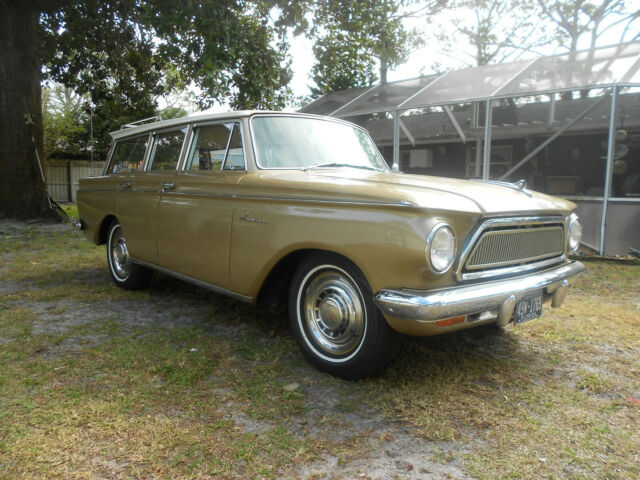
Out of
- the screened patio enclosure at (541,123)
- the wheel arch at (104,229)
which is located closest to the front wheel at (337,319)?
the wheel arch at (104,229)

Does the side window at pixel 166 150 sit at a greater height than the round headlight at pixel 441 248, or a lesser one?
greater

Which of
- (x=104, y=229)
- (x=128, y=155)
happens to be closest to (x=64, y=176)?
Result: (x=104, y=229)

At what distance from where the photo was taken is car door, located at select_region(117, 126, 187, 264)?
439 cm

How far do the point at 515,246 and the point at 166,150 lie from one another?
3259mm

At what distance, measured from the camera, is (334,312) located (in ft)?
9.86

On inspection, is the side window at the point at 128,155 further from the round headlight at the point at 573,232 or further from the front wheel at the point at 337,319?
the round headlight at the point at 573,232

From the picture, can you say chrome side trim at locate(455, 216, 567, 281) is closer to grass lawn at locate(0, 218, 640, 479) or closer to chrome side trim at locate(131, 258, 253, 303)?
grass lawn at locate(0, 218, 640, 479)

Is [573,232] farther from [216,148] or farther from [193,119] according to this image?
[193,119]

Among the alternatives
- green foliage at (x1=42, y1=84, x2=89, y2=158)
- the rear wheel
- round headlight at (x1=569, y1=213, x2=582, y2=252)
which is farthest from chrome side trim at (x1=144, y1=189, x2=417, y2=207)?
green foliage at (x1=42, y1=84, x2=89, y2=158)

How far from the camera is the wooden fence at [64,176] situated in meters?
19.6

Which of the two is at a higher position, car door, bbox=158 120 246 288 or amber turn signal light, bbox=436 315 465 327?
car door, bbox=158 120 246 288

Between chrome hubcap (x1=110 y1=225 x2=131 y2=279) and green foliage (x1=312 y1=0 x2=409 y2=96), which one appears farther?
green foliage (x1=312 y1=0 x2=409 y2=96)

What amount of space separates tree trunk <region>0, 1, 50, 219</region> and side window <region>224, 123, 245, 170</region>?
29.6 feet

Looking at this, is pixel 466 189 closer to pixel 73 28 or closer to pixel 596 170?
pixel 596 170
